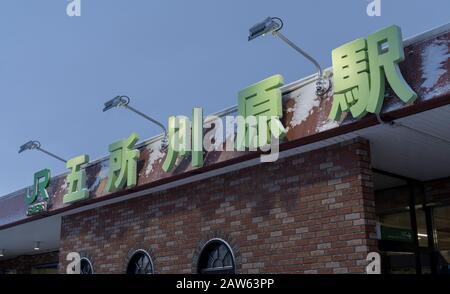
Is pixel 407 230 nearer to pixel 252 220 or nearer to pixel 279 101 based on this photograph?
pixel 252 220

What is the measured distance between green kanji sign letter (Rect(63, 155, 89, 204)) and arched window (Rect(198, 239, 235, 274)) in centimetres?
326

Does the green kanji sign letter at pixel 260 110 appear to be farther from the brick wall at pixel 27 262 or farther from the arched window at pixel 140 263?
the brick wall at pixel 27 262

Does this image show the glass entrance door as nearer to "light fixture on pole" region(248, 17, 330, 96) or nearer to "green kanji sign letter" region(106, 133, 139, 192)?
"light fixture on pole" region(248, 17, 330, 96)

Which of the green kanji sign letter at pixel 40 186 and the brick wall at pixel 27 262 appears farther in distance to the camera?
the brick wall at pixel 27 262

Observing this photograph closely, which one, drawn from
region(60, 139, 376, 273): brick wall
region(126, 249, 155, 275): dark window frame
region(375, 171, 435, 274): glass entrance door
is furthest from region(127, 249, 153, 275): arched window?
region(375, 171, 435, 274): glass entrance door

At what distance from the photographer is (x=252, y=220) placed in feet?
29.0

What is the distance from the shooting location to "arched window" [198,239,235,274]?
→ 9.19 meters

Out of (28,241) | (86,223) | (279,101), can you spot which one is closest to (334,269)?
(279,101)

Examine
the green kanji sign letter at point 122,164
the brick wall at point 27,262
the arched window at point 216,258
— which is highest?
the green kanji sign letter at point 122,164

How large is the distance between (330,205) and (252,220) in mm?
1475

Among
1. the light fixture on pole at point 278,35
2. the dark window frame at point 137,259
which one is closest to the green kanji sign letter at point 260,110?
the light fixture on pole at point 278,35

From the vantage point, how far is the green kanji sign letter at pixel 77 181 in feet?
38.4

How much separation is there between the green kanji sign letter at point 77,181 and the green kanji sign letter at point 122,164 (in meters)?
1.02
